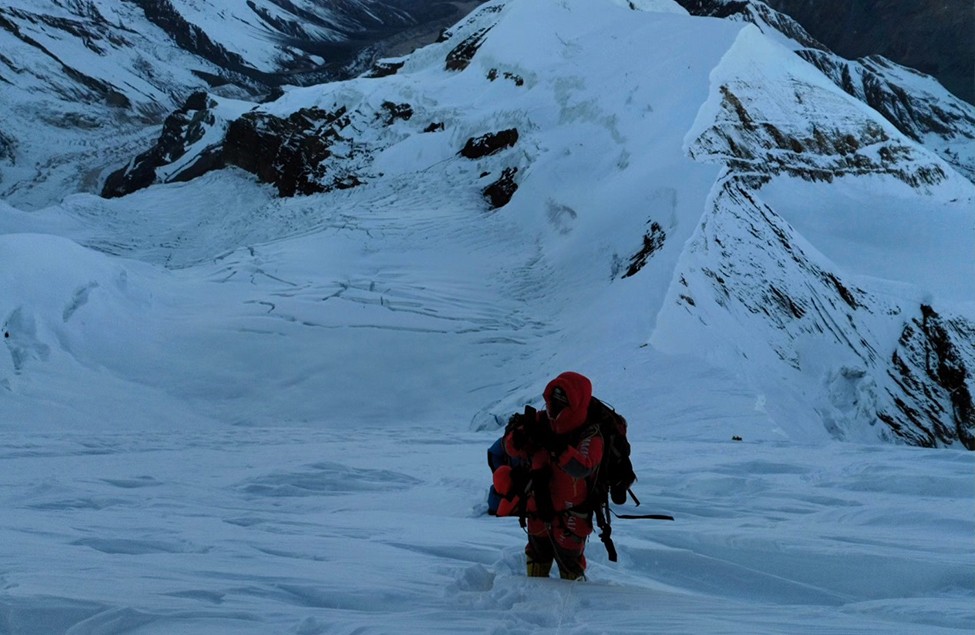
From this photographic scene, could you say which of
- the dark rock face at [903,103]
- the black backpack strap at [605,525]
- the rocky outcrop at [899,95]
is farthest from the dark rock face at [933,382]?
the dark rock face at [903,103]

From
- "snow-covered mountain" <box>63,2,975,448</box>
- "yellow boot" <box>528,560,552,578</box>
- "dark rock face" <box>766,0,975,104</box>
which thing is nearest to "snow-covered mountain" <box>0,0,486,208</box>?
"snow-covered mountain" <box>63,2,975,448</box>

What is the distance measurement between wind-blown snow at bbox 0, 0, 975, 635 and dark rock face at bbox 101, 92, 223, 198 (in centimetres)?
158

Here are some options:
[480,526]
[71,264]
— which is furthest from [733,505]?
[71,264]

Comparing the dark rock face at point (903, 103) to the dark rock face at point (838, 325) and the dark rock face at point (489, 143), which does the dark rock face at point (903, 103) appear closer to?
the dark rock face at point (489, 143)

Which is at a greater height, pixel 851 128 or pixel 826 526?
pixel 826 526

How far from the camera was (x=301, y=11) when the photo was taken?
306 ft

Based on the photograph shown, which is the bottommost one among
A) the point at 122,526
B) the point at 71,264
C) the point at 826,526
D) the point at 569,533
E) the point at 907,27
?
the point at 907,27

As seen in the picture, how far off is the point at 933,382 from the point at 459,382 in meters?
8.18

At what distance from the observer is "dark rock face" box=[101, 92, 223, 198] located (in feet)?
104

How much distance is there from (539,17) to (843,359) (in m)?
19.2

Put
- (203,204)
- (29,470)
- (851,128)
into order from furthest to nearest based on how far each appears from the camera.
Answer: (203,204), (851,128), (29,470)

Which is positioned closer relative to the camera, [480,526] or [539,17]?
[480,526]

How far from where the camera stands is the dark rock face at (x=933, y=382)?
555 inches

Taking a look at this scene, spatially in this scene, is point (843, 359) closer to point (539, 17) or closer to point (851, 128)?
point (851, 128)
